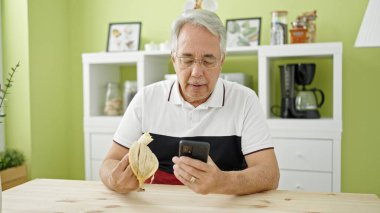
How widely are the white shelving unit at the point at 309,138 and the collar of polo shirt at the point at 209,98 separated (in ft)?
3.17

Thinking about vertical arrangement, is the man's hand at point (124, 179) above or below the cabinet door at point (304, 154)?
above

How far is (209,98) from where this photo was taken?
1.66 metres

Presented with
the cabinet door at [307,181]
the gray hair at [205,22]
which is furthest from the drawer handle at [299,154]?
the gray hair at [205,22]

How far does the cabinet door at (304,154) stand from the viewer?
2488mm

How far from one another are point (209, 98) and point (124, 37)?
1649mm

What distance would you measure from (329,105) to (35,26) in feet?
7.19

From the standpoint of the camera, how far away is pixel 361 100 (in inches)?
108

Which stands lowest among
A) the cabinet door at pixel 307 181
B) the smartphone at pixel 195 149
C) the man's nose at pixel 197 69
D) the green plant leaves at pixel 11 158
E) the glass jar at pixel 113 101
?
the cabinet door at pixel 307 181

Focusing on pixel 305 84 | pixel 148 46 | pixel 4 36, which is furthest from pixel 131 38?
pixel 305 84

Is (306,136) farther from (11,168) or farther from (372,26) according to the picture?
(11,168)

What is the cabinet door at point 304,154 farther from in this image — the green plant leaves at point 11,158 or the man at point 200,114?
the green plant leaves at point 11,158

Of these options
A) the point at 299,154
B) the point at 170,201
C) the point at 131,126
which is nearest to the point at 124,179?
the point at 170,201

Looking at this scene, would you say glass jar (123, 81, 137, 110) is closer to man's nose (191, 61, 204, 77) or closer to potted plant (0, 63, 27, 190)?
potted plant (0, 63, 27, 190)

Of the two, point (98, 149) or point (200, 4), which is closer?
point (200, 4)
